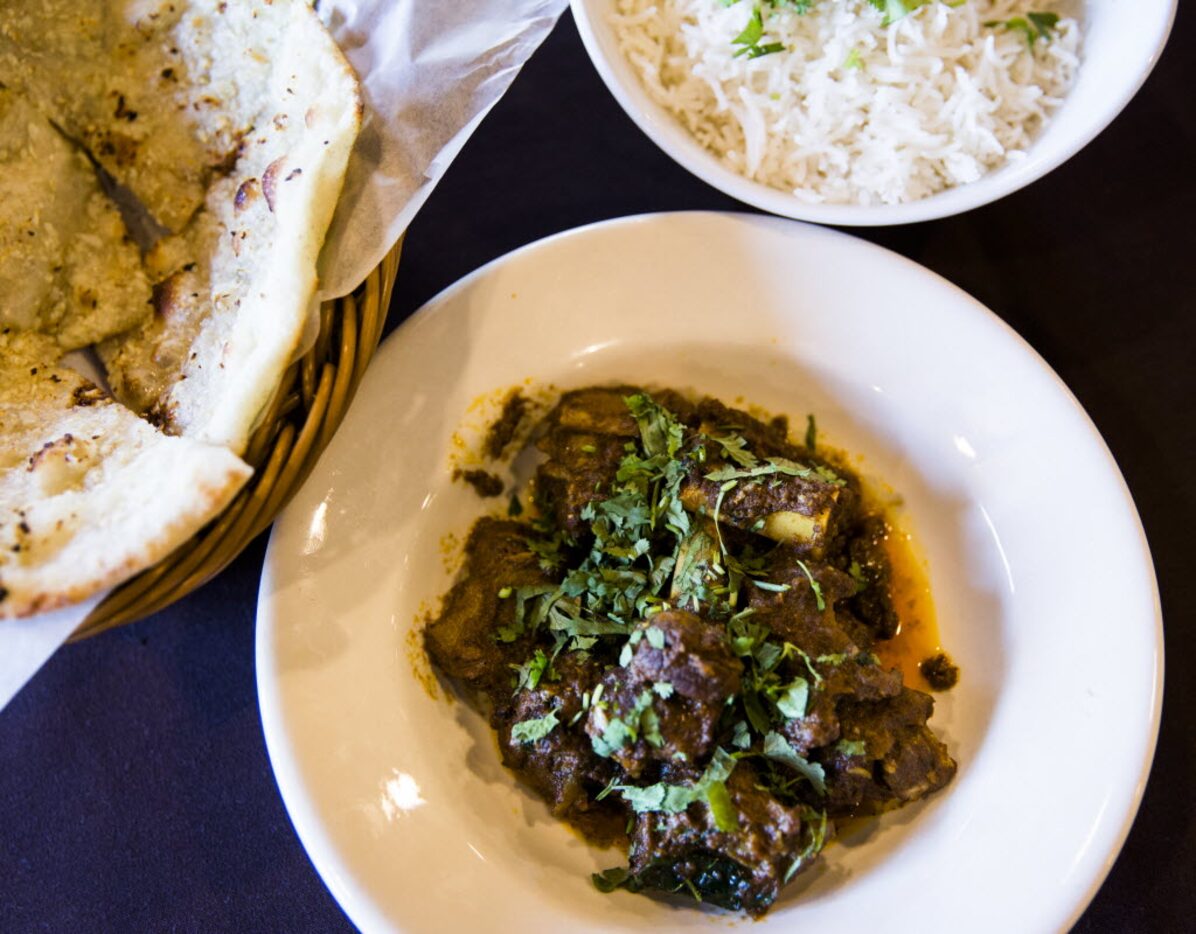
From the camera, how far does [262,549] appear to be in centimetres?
268

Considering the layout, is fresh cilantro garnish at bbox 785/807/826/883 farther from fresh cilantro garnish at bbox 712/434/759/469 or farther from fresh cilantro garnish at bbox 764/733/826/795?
fresh cilantro garnish at bbox 712/434/759/469

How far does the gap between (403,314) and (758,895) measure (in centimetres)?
186

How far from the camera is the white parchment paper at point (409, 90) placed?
2.27m

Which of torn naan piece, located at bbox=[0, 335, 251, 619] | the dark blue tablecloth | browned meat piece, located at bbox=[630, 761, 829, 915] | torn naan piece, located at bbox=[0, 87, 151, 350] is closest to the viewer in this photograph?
torn naan piece, located at bbox=[0, 335, 251, 619]

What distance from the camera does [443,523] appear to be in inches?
101

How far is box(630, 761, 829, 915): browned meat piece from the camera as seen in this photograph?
214 centimetres

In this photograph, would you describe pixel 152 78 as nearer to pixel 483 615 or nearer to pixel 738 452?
pixel 483 615

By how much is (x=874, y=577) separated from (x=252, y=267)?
72.1 inches

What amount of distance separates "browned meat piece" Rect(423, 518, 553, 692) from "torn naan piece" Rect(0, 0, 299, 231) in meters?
1.19

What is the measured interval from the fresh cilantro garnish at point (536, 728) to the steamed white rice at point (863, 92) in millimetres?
1450

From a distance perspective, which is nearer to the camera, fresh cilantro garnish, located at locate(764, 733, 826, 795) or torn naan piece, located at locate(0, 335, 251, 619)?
torn naan piece, located at locate(0, 335, 251, 619)

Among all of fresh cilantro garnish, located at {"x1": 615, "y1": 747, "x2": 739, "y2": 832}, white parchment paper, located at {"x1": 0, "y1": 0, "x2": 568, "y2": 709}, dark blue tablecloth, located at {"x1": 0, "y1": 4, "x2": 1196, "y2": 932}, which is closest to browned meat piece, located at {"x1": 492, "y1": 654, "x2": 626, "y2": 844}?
fresh cilantro garnish, located at {"x1": 615, "y1": 747, "x2": 739, "y2": 832}

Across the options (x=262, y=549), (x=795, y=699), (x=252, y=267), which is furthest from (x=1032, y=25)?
(x=262, y=549)

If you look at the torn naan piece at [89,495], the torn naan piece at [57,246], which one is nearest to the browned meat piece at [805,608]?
the torn naan piece at [89,495]
